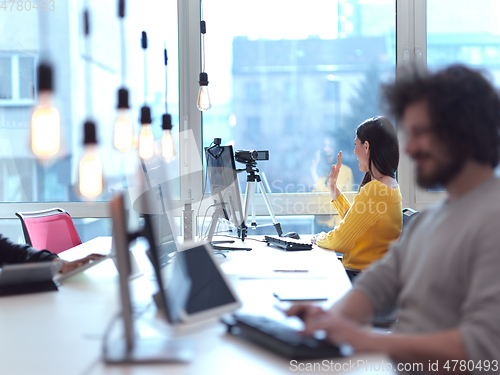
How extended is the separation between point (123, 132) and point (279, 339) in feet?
3.19

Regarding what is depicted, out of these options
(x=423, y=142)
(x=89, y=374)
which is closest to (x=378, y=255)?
(x=423, y=142)

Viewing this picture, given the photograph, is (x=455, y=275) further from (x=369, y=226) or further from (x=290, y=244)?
(x=290, y=244)

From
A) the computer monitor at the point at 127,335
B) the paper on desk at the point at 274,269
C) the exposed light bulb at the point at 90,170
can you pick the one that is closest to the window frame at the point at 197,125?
the paper on desk at the point at 274,269

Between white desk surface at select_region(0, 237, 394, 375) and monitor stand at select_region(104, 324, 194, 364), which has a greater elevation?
monitor stand at select_region(104, 324, 194, 364)

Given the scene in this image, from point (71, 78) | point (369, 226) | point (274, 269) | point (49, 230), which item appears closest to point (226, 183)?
point (274, 269)

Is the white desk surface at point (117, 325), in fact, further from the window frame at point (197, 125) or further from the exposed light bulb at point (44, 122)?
the window frame at point (197, 125)

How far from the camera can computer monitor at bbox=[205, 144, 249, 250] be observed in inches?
95.1

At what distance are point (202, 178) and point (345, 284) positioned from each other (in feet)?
6.71

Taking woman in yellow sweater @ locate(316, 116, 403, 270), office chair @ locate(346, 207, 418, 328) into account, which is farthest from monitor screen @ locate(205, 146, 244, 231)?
office chair @ locate(346, 207, 418, 328)

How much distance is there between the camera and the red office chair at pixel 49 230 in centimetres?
259

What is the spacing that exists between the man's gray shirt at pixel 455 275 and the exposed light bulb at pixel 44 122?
903mm

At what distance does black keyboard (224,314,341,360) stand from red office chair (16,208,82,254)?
190 centimetres

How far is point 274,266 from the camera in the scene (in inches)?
81.4

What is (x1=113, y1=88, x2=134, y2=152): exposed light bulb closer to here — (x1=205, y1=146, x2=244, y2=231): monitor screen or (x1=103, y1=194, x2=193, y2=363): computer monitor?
(x1=103, y1=194, x2=193, y2=363): computer monitor
